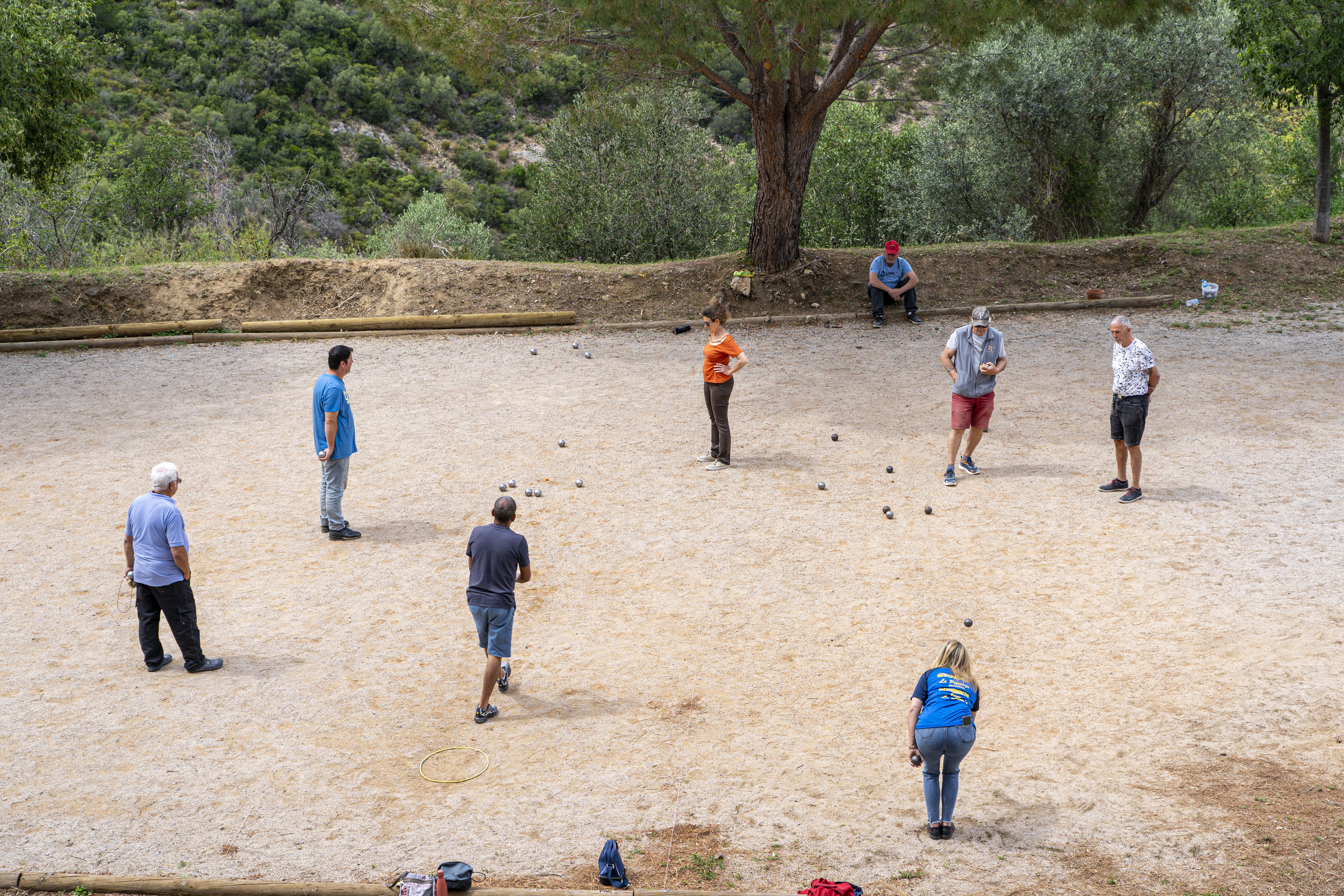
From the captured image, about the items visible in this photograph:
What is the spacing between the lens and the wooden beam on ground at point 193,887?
4.96 m

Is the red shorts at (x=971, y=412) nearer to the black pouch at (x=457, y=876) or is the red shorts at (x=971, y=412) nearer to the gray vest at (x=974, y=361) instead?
the gray vest at (x=974, y=361)

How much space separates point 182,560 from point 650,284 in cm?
1193

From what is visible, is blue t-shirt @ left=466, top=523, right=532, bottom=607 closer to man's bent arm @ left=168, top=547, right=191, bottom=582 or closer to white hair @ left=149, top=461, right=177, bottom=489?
man's bent arm @ left=168, top=547, right=191, bottom=582

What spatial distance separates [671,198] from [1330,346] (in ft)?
53.0

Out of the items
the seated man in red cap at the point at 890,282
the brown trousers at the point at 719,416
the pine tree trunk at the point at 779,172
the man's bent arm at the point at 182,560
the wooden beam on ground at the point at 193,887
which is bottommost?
the wooden beam on ground at the point at 193,887

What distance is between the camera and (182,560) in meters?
7.04

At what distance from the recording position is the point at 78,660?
7.41 m

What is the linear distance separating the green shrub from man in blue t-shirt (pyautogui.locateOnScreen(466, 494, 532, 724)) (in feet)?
48.2

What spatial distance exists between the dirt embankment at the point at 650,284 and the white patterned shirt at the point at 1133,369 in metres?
7.70

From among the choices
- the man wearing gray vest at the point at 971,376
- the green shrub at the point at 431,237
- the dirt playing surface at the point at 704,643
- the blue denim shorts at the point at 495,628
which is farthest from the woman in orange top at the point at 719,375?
the green shrub at the point at 431,237

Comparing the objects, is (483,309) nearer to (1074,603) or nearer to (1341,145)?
(1074,603)

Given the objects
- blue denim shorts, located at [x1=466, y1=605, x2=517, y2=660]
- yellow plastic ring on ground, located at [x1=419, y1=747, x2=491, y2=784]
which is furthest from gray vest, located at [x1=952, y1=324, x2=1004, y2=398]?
yellow plastic ring on ground, located at [x1=419, y1=747, x2=491, y2=784]

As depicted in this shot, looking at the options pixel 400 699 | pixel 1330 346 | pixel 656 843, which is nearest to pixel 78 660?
Answer: pixel 400 699

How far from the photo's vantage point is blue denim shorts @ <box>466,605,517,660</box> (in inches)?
257
